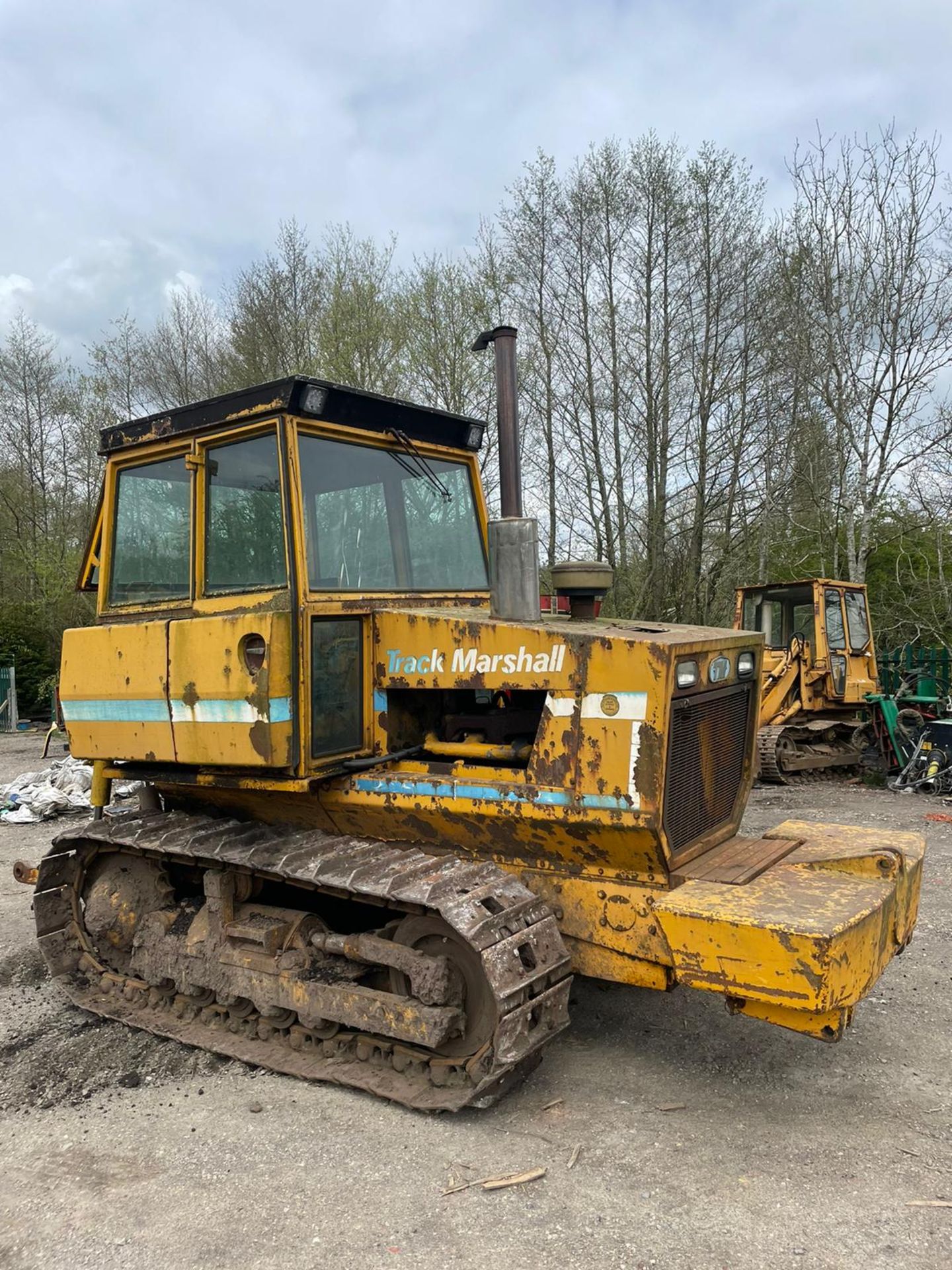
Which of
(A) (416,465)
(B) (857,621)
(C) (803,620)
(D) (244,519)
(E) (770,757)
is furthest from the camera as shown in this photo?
(C) (803,620)

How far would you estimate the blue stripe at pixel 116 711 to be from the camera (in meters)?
4.36

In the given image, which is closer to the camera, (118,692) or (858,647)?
(118,692)

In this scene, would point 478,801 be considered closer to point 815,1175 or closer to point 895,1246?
point 815,1175

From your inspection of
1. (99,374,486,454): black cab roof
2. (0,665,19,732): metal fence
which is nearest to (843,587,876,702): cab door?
(99,374,486,454): black cab roof

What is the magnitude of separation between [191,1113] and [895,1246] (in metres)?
2.55

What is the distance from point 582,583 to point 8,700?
19758 millimetres

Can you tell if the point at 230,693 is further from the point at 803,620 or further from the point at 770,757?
the point at 803,620

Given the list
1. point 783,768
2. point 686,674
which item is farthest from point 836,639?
point 686,674

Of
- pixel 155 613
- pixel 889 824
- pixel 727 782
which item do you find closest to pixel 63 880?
pixel 155 613

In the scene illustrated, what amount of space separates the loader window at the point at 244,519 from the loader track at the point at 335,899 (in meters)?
1.19

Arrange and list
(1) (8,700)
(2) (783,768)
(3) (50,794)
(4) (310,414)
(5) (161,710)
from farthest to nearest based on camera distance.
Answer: (1) (8,700) → (2) (783,768) → (3) (50,794) → (5) (161,710) → (4) (310,414)

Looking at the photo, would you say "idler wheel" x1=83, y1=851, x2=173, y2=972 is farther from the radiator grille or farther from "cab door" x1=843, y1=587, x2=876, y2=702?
"cab door" x1=843, y1=587, x2=876, y2=702

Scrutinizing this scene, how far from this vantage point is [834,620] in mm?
12266

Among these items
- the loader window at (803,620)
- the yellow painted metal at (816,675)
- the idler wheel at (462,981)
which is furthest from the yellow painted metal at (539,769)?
the loader window at (803,620)
